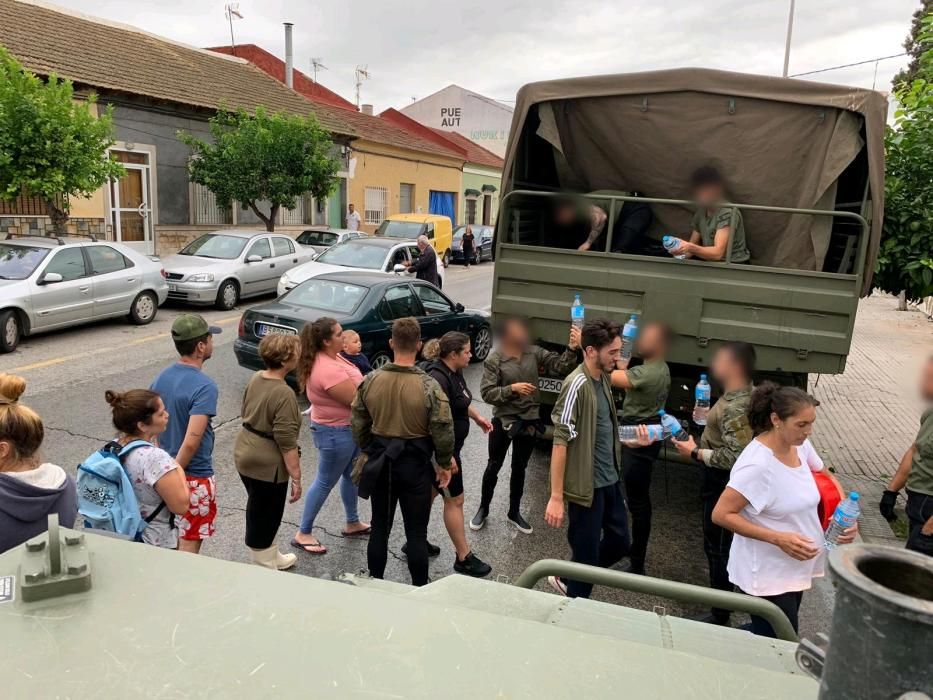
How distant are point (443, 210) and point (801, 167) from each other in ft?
110

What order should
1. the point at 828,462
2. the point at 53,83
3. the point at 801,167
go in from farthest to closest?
the point at 53,83, the point at 828,462, the point at 801,167

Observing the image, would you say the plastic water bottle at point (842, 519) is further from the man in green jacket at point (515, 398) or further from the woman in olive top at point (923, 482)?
the man in green jacket at point (515, 398)

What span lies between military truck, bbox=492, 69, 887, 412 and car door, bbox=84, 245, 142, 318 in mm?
7620

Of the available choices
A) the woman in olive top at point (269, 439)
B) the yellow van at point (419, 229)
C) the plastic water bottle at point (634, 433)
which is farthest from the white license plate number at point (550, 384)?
the yellow van at point (419, 229)

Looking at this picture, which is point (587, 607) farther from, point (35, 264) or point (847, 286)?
point (35, 264)

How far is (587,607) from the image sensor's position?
81.1 inches

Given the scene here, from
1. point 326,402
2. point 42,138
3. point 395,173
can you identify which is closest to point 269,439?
point 326,402

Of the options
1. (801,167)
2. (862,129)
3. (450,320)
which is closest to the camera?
(862,129)

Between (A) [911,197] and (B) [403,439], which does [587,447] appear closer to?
(B) [403,439]

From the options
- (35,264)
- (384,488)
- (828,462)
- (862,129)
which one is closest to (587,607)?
(384,488)

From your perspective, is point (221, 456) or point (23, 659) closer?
point (23, 659)

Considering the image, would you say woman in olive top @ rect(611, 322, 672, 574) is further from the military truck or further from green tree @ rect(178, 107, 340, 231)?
green tree @ rect(178, 107, 340, 231)

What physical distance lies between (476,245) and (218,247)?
47.8ft

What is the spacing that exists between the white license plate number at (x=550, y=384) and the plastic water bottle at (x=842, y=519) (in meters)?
2.65
